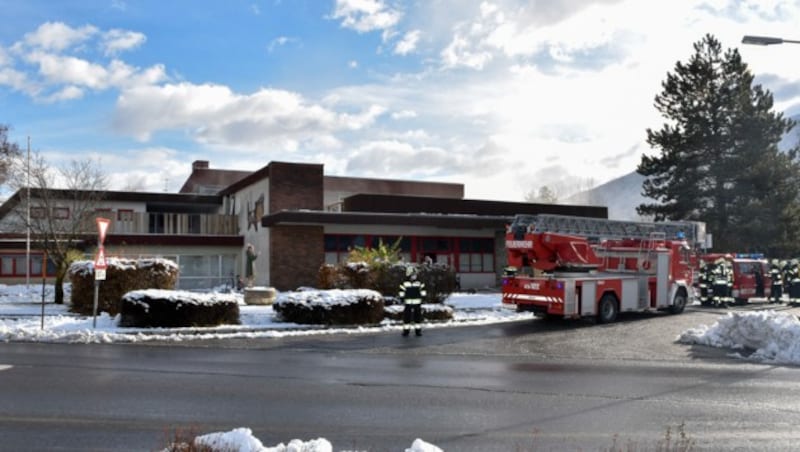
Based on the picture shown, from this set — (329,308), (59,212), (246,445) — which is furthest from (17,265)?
(246,445)

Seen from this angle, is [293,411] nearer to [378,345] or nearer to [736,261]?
[378,345]

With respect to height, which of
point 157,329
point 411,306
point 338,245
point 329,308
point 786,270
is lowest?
point 157,329

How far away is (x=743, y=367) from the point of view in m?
13.3

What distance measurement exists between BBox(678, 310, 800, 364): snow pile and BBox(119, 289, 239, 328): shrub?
11.5 meters

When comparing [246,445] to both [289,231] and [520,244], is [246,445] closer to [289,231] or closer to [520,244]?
[520,244]

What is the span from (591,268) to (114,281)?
13434 millimetres

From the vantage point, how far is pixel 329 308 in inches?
757

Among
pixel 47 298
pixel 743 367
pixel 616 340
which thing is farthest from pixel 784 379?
pixel 47 298

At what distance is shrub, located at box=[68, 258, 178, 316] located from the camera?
20.7 metres

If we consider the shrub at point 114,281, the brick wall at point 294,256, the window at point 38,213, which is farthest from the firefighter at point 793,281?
the window at point 38,213

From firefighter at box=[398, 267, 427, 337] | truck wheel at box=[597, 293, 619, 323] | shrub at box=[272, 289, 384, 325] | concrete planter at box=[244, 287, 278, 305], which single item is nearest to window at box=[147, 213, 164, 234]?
concrete planter at box=[244, 287, 278, 305]

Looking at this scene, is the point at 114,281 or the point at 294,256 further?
Result: the point at 294,256

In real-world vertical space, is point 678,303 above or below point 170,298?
below

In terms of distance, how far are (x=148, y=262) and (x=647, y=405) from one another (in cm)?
1560
